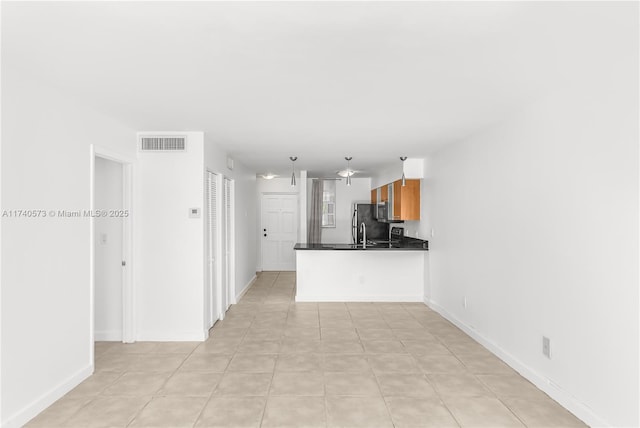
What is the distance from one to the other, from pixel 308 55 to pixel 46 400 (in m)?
3.06

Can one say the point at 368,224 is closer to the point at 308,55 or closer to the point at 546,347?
the point at 546,347

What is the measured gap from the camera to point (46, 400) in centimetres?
281

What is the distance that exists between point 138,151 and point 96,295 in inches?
67.8

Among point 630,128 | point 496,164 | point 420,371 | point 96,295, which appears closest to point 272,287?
point 96,295

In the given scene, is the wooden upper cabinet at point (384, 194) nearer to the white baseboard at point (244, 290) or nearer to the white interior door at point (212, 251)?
the white baseboard at point (244, 290)

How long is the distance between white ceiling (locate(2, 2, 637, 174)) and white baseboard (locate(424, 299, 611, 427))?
226 centimetres

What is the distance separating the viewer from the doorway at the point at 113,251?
170 inches

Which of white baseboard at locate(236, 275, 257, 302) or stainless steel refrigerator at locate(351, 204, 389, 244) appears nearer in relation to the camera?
white baseboard at locate(236, 275, 257, 302)

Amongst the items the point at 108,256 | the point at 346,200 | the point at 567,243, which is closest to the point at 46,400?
the point at 108,256

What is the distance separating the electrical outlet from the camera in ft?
9.97

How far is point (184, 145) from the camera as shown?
436 centimetres

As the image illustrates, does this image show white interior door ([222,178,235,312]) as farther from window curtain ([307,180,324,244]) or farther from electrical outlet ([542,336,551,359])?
electrical outlet ([542,336,551,359])

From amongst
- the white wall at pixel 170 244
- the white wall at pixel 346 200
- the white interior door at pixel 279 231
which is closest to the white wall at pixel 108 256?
the white wall at pixel 170 244

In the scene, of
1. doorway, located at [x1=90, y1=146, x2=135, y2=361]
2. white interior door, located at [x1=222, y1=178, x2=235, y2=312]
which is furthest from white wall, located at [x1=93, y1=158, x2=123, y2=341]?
white interior door, located at [x1=222, y1=178, x2=235, y2=312]
